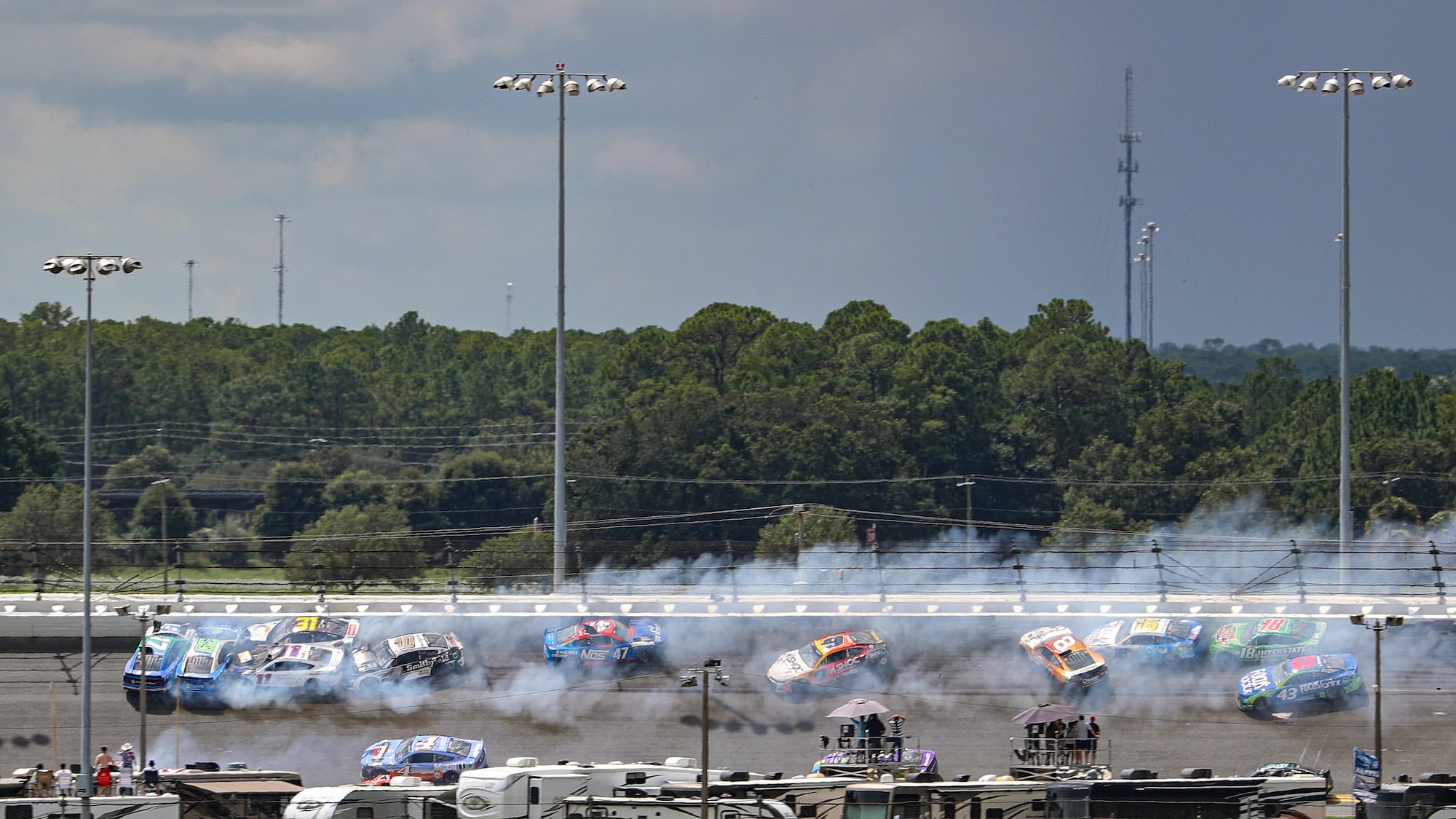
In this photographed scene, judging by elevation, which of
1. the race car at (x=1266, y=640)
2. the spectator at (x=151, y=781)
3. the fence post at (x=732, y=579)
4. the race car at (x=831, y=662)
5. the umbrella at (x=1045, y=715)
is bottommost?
the spectator at (x=151, y=781)

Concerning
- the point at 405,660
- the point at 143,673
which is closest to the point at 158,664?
the point at 143,673

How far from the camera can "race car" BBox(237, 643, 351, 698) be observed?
3494cm

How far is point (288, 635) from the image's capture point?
36312mm

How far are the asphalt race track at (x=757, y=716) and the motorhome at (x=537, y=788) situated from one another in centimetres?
498

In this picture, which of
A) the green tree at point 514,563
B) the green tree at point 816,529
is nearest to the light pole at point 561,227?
the green tree at point 514,563

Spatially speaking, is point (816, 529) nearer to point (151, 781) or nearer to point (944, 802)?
point (944, 802)

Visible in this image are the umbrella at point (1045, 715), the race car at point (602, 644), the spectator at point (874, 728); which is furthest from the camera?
the race car at point (602, 644)

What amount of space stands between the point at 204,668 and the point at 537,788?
10850 millimetres

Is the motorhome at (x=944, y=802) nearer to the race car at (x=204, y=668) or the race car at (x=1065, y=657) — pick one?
the race car at (x=1065, y=657)

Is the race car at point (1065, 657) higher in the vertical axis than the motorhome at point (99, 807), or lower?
higher

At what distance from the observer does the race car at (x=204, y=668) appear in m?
34.7

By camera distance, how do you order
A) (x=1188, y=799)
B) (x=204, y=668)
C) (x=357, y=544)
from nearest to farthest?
(x=1188, y=799)
(x=204, y=668)
(x=357, y=544)

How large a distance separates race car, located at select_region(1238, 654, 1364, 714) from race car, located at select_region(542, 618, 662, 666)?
39.4 feet

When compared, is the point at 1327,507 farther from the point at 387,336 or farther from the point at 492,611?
the point at 387,336
